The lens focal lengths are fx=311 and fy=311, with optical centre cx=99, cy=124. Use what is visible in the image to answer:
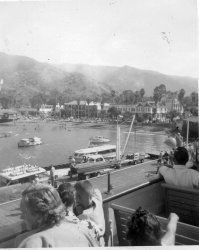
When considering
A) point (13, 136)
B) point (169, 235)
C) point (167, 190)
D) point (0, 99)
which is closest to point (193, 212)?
point (167, 190)

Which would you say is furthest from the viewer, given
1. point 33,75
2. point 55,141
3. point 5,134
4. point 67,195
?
point 55,141

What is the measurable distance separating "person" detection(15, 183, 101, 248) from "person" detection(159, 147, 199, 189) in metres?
0.91

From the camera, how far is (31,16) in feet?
10.1

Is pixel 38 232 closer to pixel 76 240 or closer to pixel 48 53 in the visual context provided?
pixel 76 240

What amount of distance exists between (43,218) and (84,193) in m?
0.42

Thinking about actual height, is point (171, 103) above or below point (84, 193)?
above

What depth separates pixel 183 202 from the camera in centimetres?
174

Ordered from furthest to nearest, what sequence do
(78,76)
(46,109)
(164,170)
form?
(46,109)
(78,76)
(164,170)

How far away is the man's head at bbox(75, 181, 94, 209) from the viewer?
1429 mm

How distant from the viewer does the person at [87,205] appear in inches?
56.3

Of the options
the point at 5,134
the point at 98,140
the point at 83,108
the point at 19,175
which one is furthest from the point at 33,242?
the point at 98,140

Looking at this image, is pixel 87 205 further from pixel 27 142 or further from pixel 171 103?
pixel 171 103

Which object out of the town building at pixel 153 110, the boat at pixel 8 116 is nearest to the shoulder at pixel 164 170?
the boat at pixel 8 116

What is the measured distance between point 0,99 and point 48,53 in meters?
15.3
